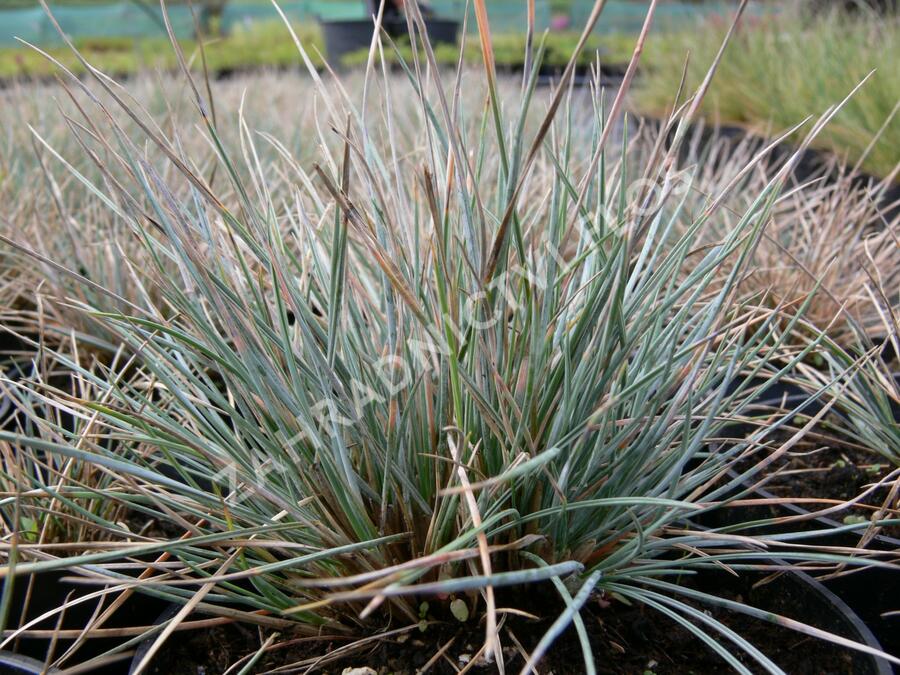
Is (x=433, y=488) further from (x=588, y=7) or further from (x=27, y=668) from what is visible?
(x=588, y=7)

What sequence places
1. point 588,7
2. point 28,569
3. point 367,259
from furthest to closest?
point 588,7 < point 367,259 < point 28,569

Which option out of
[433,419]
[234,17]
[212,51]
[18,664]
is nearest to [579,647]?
[433,419]

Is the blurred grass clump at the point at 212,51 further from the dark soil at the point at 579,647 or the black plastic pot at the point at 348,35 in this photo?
the dark soil at the point at 579,647

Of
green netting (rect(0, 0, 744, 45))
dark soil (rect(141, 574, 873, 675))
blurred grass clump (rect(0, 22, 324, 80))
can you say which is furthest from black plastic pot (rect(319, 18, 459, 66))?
dark soil (rect(141, 574, 873, 675))

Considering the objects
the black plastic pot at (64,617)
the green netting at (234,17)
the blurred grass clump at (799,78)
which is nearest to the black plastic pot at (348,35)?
the green netting at (234,17)

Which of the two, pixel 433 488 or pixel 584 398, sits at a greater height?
pixel 584 398

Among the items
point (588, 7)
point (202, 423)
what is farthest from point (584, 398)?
point (588, 7)

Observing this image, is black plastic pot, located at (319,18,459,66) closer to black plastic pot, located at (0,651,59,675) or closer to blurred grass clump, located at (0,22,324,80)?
blurred grass clump, located at (0,22,324,80)
